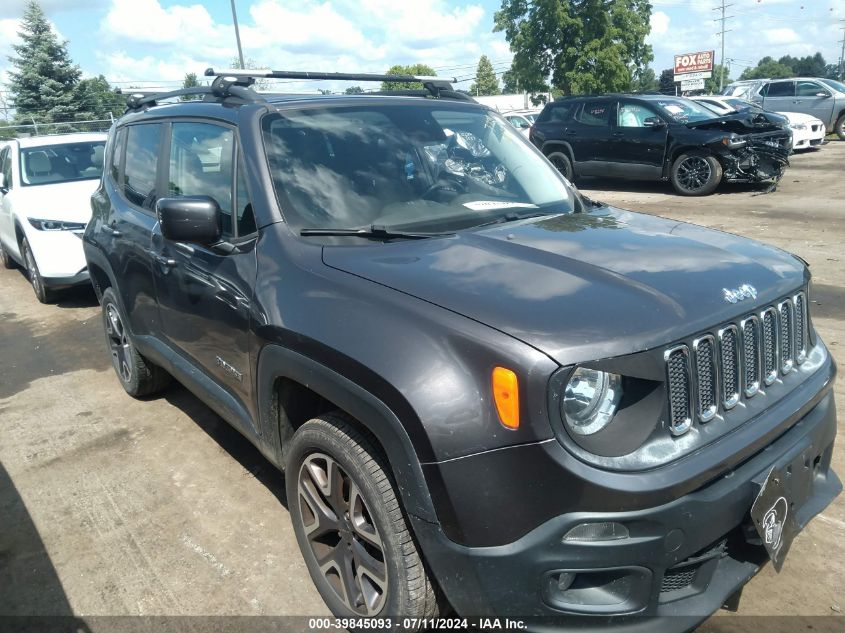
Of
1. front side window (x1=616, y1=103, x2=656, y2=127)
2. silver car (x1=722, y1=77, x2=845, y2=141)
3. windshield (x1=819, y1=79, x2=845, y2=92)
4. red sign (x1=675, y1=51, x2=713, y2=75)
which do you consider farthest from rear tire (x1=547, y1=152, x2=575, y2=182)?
red sign (x1=675, y1=51, x2=713, y2=75)

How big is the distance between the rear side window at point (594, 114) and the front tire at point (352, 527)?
40.2 feet

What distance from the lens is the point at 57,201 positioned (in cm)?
738

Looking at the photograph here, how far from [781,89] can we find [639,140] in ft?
35.3

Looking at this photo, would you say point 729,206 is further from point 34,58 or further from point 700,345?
point 34,58

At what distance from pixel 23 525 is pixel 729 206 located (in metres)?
10.8

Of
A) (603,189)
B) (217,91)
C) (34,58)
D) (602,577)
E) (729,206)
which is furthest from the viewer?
(34,58)

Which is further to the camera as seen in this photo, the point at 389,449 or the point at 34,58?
the point at 34,58

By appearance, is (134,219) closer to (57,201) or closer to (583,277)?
(583,277)

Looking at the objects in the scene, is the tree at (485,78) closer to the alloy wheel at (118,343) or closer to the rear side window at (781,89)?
the rear side window at (781,89)

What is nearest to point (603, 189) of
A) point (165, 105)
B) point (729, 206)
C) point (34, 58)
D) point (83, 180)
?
point (729, 206)

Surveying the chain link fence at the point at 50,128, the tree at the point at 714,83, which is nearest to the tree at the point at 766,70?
the tree at the point at 714,83

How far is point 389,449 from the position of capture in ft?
6.75

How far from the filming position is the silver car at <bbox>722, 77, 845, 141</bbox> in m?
19.7

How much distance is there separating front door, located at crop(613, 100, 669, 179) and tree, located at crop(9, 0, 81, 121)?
105 feet
